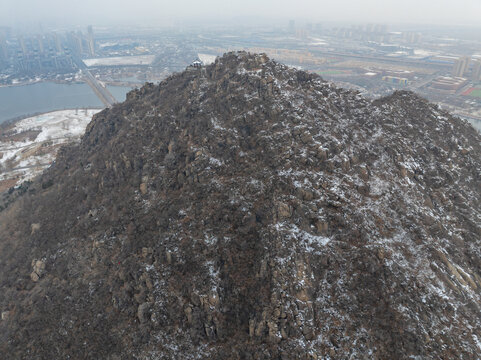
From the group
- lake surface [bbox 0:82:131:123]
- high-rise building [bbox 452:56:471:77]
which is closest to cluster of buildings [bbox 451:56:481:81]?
high-rise building [bbox 452:56:471:77]

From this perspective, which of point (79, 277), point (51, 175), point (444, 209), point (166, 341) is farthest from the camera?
point (51, 175)

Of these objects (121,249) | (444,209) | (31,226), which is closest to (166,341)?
(121,249)

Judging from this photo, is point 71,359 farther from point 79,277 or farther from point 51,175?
point 51,175

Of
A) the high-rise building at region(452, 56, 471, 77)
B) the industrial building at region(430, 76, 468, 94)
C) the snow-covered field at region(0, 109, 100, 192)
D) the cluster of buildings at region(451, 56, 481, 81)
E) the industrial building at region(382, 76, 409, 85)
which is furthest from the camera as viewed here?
the high-rise building at region(452, 56, 471, 77)

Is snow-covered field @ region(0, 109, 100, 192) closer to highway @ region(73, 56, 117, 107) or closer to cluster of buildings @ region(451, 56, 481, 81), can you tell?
highway @ region(73, 56, 117, 107)

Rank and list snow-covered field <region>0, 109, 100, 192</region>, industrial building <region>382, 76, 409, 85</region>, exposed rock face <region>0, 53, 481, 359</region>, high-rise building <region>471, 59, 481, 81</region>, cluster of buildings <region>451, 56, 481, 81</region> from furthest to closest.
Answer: cluster of buildings <region>451, 56, 481, 81</region> → high-rise building <region>471, 59, 481, 81</region> → industrial building <region>382, 76, 409, 85</region> → snow-covered field <region>0, 109, 100, 192</region> → exposed rock face <region>0, 53, 481, 359</region>

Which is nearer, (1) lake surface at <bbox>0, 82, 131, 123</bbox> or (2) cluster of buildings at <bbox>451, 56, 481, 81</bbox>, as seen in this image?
(1) lake surface at <bbox>0, 82, 131, 123</bbox>

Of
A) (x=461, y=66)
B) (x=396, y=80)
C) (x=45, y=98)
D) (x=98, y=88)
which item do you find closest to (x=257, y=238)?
(x=396, y=80)
